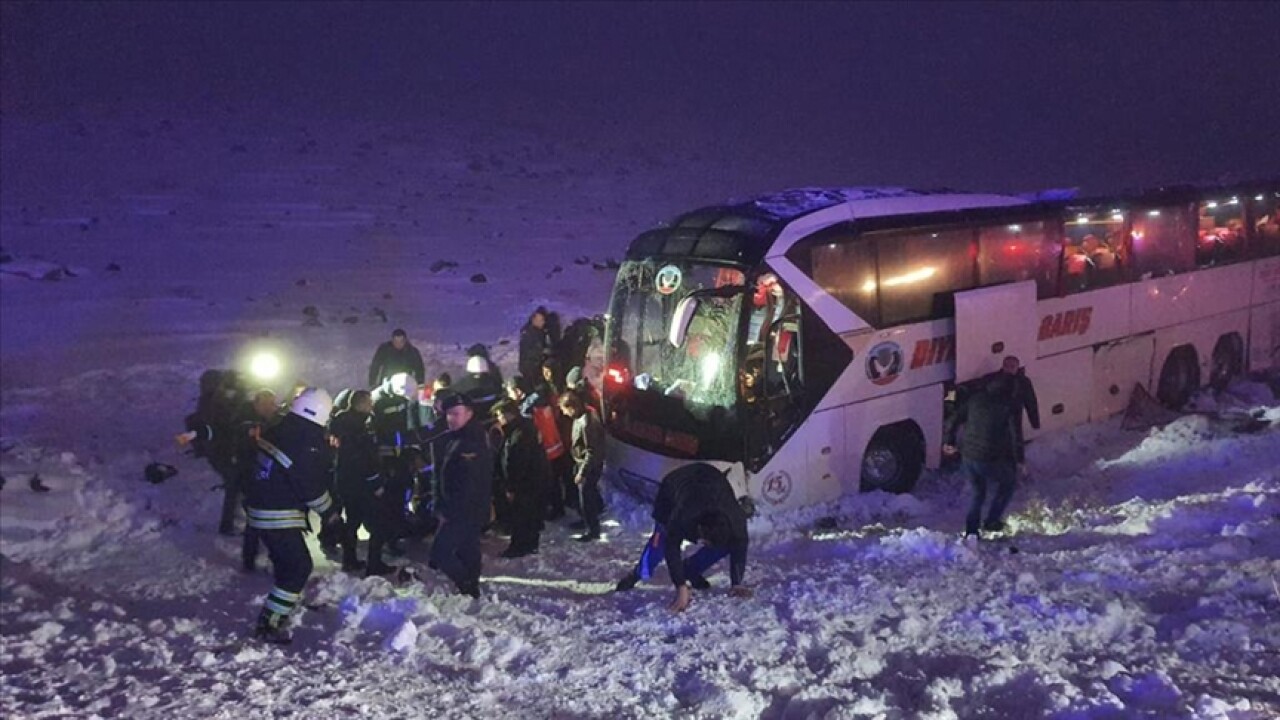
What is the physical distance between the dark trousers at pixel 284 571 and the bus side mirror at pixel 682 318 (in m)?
4.25

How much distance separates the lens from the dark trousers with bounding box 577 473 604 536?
1016cm

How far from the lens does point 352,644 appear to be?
7.34 meters

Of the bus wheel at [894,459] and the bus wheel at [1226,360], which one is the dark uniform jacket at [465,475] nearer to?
the bus wheel at [894,459]

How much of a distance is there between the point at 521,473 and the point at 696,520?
9.25 ft

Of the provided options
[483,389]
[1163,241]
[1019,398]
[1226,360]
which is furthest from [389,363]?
[1226,360]

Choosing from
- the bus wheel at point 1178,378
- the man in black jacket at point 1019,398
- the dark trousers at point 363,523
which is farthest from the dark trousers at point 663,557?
the bus wheel at point 1178,378

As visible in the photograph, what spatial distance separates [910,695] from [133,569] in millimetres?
6976

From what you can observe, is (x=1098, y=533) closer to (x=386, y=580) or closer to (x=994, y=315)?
(x=994, y=315)

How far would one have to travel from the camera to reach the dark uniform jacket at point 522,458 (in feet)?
31.1

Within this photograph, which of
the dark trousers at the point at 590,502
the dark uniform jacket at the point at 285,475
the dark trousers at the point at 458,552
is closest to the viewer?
the dark uniform jacket at the point at 285,475

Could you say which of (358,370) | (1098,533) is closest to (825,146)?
(358,370)

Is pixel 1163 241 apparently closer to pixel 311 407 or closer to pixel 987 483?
pixel 987 483

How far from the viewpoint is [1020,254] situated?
12.9m

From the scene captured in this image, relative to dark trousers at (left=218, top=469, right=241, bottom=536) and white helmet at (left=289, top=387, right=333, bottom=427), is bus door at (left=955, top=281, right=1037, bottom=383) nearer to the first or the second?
white helmet at (left=289, top=387, right=333, bottom=427)
